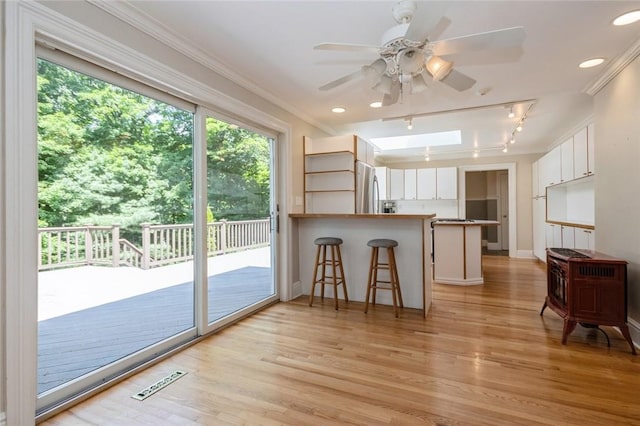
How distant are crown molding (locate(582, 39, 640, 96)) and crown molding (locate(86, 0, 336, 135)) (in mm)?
3188

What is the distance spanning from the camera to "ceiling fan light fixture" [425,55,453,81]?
206cm

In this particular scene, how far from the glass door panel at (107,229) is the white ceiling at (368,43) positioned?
0.62 meters

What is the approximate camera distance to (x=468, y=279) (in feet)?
15.3

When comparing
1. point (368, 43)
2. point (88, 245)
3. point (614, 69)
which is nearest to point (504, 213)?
point (614, 69)

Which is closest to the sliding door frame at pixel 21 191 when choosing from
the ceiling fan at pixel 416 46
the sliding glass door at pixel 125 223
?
the sliding glass door at pixel 125 223

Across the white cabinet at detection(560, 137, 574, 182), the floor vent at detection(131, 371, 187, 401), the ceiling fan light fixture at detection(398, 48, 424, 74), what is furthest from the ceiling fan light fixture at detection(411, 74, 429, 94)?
the white cabinet at detection(560, 137, 574, 182)

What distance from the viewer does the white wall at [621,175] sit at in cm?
259

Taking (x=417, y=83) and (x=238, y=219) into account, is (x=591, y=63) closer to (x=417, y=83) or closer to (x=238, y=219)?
(x=417, y=83)

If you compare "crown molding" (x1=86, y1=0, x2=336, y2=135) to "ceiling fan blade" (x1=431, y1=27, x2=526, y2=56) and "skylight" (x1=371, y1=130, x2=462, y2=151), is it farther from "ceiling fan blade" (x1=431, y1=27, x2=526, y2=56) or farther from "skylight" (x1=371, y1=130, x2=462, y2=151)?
"skylight" (x1=371, y1=130, x2=462, y2=151)

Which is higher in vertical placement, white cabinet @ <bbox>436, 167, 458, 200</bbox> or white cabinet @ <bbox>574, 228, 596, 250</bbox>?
white cabinet @ <bbox>436, 167, 458, 200</bbox>

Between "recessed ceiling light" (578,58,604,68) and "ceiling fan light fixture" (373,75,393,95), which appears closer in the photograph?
"ceiling fan light fixture" (373,75,393,95)

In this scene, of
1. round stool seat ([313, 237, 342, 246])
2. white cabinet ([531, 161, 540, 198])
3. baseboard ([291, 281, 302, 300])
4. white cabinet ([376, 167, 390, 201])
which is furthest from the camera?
white cabinet ([376, 167, 390, 201])

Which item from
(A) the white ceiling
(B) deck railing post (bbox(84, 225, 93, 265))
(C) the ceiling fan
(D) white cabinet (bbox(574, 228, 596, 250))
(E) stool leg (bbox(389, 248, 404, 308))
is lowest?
(E) stool leg (bbox(389, 248, 404, 308))

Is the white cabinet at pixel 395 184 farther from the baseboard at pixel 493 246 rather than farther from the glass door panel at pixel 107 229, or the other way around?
the glass door panel at pixel 107 229
